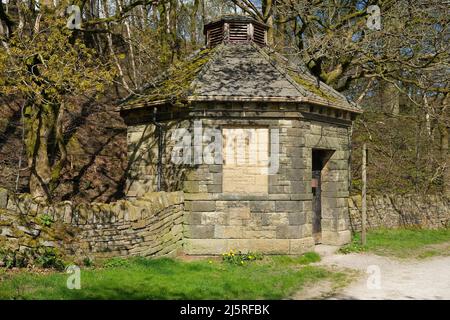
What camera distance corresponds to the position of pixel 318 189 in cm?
1204

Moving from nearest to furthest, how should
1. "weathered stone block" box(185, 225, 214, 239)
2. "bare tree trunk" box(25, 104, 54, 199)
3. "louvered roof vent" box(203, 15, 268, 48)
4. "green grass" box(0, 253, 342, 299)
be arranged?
→ "green grass" box(0, 253, 342, 299) < "weathered stone block" box(185, 225, 214, 239) < "bare tree trunk" box(25, 104, 54, 199) < "louvered roof vent" box(203, 15, 268, 48)

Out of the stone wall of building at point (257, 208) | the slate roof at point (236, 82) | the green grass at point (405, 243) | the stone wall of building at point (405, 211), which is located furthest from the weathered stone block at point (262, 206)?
the stone wall of building at point (405, 211)

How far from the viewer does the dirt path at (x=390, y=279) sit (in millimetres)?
7410

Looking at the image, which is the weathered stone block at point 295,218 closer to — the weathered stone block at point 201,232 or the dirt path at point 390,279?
the dirt path at point 390,279

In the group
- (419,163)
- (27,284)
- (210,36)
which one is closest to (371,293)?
(27,284)

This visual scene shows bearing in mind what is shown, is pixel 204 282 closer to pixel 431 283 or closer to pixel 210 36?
pixel 431 283

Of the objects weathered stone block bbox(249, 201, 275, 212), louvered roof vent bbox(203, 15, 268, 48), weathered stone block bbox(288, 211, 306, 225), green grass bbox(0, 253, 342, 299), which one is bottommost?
green grass bbox(0, 253, 342, 299)

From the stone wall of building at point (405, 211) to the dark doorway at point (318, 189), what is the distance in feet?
9.69

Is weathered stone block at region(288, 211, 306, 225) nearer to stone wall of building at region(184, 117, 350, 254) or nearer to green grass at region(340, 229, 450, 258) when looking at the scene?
stone wall of building at region(184, 117, 350, 254)

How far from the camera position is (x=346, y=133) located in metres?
12.5

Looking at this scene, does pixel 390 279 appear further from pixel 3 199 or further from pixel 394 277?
pixel 3 199

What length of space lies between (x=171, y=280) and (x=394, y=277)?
4.38 meters

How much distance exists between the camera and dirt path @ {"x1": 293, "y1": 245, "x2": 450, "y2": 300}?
7.41 meters

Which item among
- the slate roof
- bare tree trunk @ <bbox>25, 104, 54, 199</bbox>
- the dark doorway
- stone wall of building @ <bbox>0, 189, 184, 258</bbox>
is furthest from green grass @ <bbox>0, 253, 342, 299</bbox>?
bare tree trunk @ <bbox>25, 104, 54, 199</bbox>
